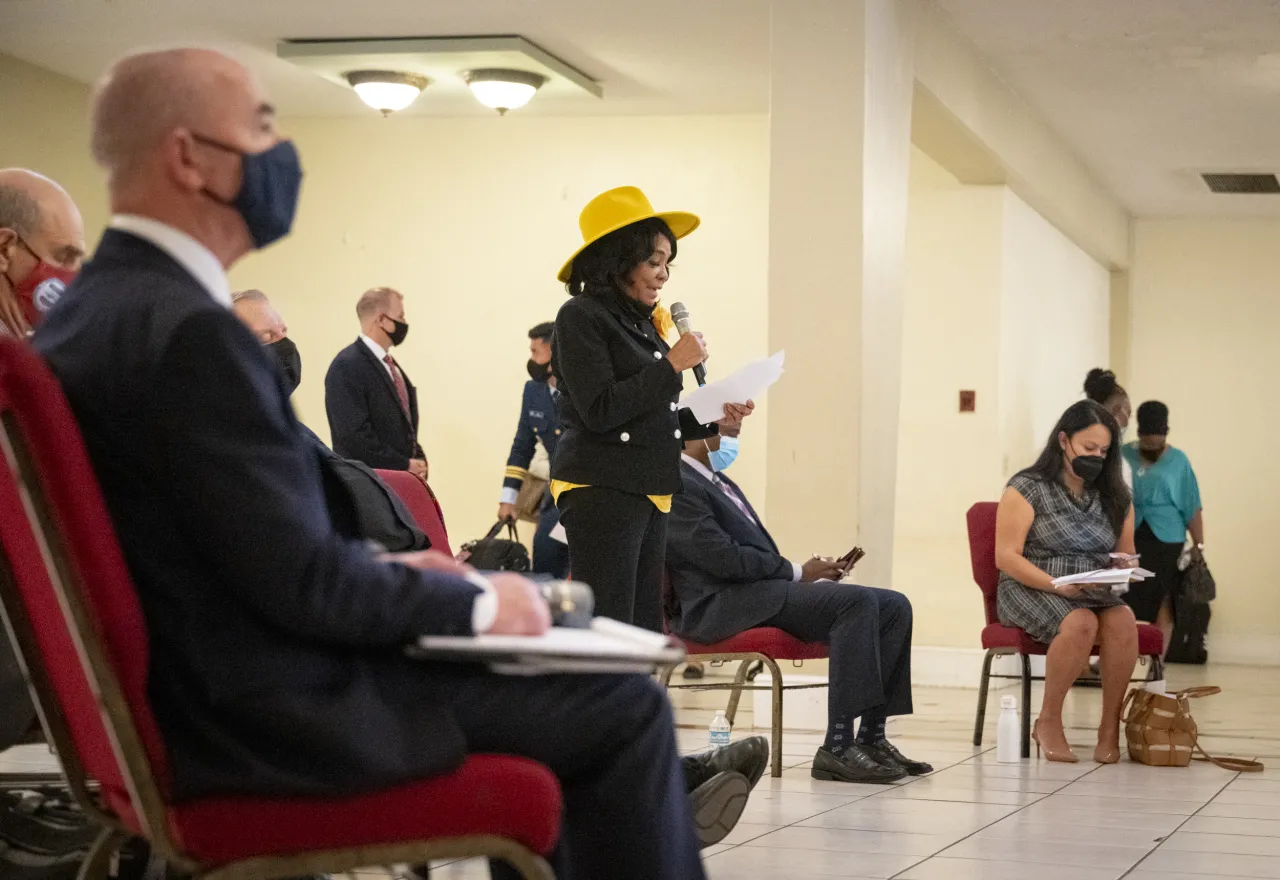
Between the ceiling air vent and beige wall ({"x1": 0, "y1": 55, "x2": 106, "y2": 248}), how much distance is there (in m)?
6.58

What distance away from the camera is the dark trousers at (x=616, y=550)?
11.4 ft

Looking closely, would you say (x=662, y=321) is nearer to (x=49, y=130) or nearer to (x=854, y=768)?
(x=854, y=768)

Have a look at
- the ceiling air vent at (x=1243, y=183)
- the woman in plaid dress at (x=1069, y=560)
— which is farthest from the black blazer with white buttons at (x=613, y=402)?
the ceiling air vent at (x=1243, y=183)

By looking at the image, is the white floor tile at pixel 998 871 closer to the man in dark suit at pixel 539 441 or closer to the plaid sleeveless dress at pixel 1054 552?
the plaid sleeveless dress at pixel 1054 552

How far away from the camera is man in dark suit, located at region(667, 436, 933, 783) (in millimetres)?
4484

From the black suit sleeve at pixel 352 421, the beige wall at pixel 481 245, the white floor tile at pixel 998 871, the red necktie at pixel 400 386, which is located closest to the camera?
the white floor tile at pixel 998 871

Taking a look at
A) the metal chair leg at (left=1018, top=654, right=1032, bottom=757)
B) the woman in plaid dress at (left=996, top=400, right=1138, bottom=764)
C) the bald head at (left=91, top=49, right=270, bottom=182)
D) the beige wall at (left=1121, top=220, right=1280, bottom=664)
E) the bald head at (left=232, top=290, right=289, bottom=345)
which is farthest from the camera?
the beige wall at (left=1121, top=220, right=1280, bottom=664)

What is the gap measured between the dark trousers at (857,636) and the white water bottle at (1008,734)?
1.80 feet

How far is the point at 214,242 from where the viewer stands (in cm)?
160

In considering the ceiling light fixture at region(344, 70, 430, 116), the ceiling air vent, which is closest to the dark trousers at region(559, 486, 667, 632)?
the ceiling light fixture at region(344, 70, 430, 116)

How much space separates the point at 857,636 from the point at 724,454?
0.79m

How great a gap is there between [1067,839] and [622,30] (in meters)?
4.32

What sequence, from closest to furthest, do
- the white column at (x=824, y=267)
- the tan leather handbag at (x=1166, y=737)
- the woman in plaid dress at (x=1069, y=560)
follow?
the tan leather handbag at (x=1166, y=737) → the woman in plaid dress at (x=1069, y=560) → the white column at (x=824, y=267)

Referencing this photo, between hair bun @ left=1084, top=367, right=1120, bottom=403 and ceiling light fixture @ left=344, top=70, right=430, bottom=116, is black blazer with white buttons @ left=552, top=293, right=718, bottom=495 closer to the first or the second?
ceiling light fixture @ left=344, top=70, right=430, bottom=116
